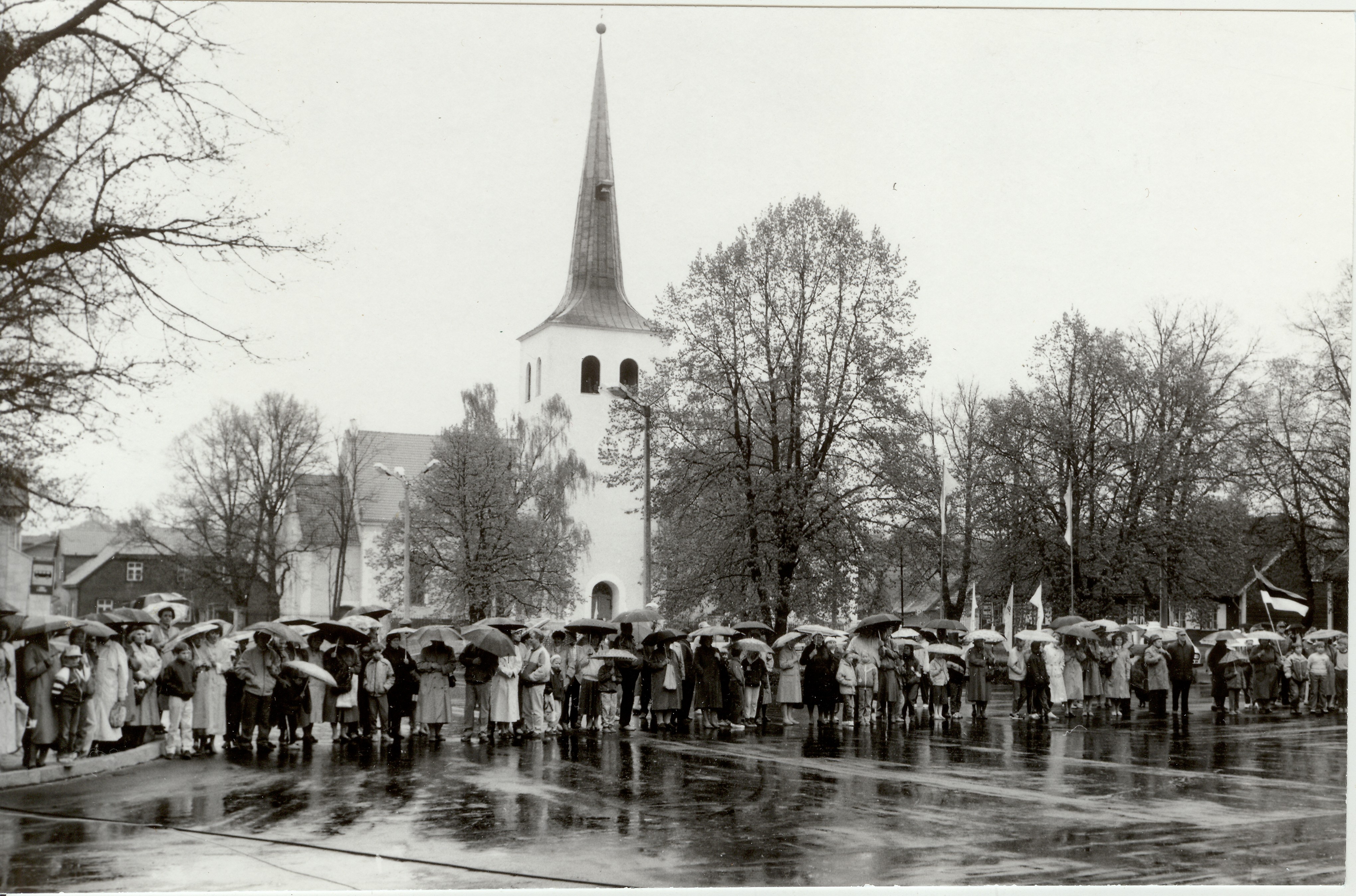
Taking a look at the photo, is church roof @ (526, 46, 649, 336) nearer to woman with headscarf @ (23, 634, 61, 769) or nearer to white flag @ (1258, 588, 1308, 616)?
white flag @ (1258, 588, 1308, 616)

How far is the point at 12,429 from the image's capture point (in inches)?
469

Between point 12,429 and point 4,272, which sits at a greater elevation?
point 4,272

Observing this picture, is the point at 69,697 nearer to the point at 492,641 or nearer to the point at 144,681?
the point at 144,681

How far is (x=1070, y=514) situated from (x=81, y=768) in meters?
25.8

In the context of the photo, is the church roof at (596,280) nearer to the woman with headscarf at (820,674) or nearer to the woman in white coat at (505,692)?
the woman with headscarf at (820,674)

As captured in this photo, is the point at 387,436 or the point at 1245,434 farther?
the point at 387,436

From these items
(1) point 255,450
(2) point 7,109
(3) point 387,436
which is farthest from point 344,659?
(3) point 387,436

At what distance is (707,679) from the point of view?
21219 millimetres

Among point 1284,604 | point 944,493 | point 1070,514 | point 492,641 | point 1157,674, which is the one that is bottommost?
point 1157,674

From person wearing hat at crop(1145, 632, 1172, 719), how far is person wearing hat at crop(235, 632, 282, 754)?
52.3 ft

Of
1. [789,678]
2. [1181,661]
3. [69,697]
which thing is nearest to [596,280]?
[1181,661]

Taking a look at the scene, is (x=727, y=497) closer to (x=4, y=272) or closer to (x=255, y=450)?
(x=4, y=272)

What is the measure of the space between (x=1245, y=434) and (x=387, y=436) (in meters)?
49.1

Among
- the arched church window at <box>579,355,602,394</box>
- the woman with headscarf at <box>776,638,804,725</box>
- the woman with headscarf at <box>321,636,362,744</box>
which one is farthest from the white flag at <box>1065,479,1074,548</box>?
the arched church window at <box>579,355,602,394</box>
